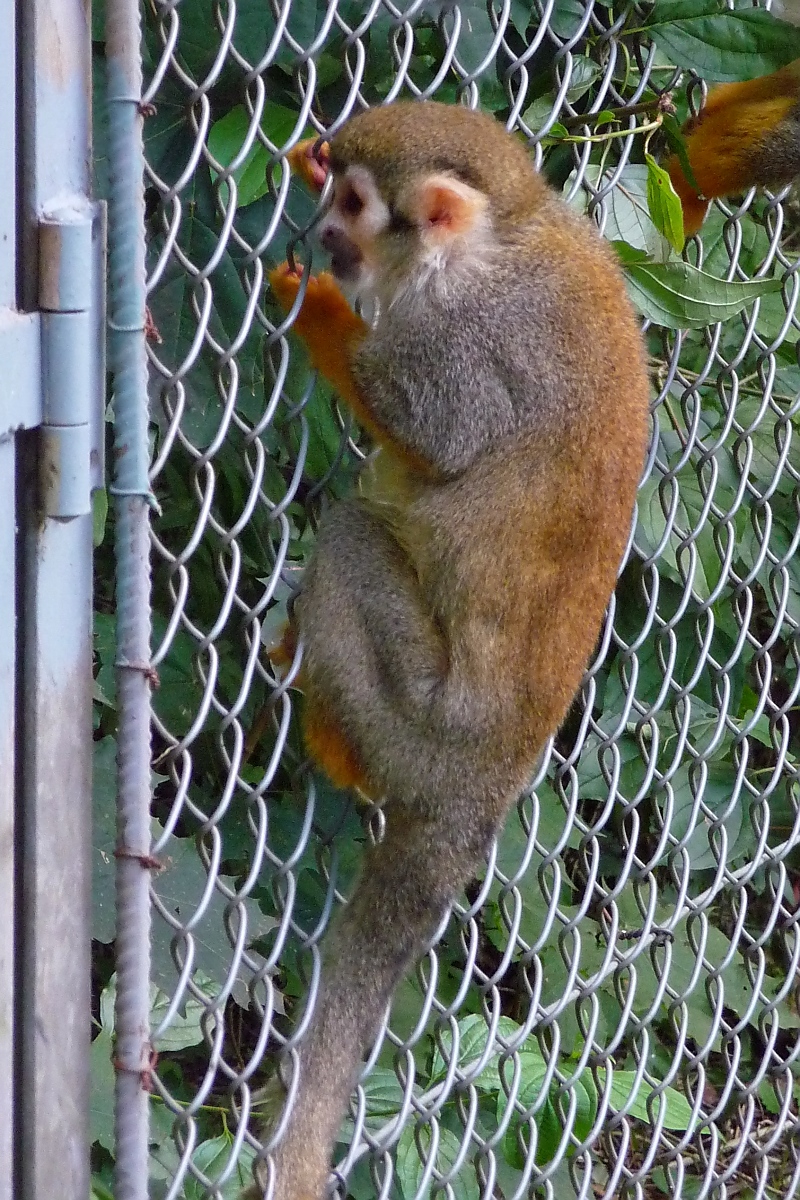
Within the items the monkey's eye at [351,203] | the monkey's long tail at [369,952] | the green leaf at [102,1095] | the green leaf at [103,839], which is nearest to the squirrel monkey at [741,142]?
the monkey's eye at [351,203]

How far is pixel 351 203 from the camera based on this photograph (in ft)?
4.93

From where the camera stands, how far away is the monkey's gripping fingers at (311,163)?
1.41 meters

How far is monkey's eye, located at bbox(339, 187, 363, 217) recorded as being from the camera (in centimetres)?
149

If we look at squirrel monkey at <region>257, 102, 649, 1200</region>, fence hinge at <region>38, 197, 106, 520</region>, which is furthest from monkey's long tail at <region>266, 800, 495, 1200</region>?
fence hinge at <region>38, 197, 106, 520</region>

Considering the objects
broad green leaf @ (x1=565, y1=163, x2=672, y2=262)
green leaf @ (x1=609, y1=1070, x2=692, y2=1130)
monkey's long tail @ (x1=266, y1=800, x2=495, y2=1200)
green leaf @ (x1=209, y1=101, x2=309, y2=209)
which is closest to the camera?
monkey's long tail @ (x1=266, y1=800, x2=495, y2=1200)

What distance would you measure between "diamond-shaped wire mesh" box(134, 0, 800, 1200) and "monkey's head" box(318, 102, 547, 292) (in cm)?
5

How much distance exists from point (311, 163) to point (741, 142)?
3.76 feet

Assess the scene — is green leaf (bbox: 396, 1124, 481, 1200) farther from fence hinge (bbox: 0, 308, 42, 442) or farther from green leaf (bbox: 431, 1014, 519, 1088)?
fence hinge (bbox: 0, 308, 42, 442)

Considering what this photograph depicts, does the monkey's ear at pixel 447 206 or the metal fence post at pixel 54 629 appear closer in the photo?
the metal fence post at pixel 54 629

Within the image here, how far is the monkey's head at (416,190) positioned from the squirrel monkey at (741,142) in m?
0.58

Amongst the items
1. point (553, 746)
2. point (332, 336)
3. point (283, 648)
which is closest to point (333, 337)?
point (332, 336)

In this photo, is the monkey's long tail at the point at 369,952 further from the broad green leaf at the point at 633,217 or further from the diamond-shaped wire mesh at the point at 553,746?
the broad green leaf at the point at 633,217

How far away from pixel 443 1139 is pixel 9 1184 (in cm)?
78

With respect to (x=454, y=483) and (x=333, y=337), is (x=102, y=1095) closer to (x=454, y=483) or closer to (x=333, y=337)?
(x=454, y=483)
